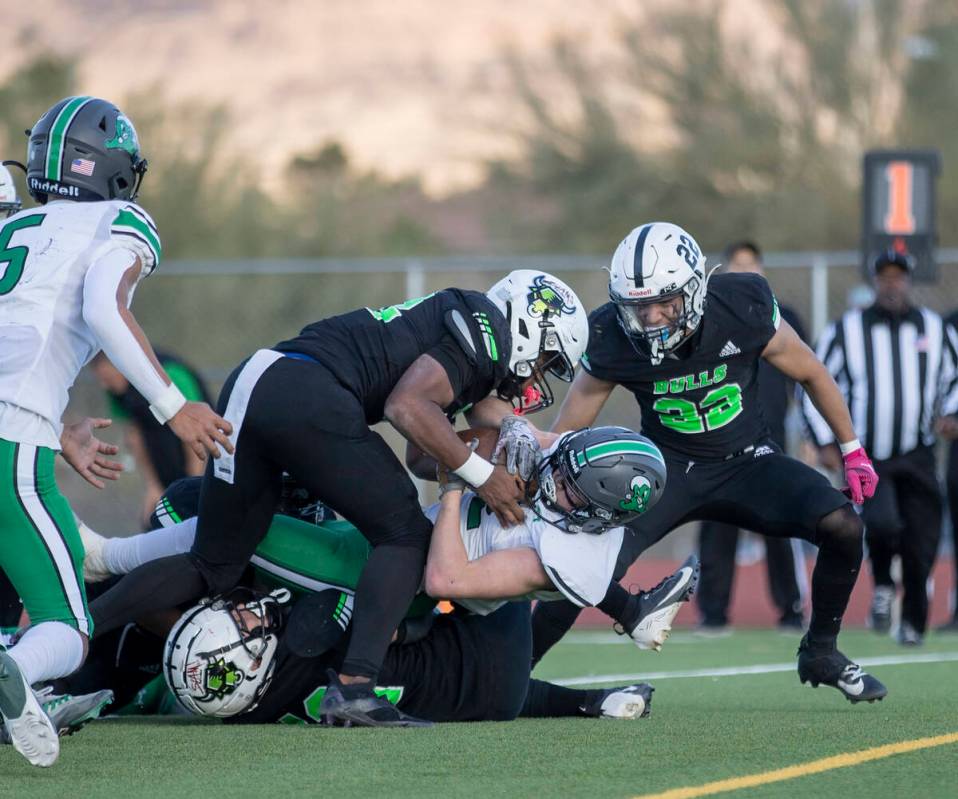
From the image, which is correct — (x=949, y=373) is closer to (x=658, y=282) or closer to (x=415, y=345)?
(x=658, y=282)

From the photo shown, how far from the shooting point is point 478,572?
5.11m

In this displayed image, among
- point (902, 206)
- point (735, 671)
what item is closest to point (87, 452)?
point (735, 671)

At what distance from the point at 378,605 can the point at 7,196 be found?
5.55 feet

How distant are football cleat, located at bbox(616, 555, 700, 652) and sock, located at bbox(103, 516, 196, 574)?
1.43m

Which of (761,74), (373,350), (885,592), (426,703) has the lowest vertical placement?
(885,592)

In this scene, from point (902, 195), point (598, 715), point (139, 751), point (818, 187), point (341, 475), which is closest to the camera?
point (139, 751)

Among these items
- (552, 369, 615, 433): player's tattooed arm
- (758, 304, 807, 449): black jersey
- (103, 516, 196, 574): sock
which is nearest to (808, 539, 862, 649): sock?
(552, 369, 615, 433): player's tattooed arm

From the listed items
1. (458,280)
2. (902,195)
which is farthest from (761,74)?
(902,195)

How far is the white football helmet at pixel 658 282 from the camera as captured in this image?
5832 mm

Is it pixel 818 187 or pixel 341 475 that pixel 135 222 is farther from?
pixel 818 187

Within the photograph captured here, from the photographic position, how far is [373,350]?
17.4ft

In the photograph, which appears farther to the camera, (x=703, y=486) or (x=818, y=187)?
(x=818, y=187)

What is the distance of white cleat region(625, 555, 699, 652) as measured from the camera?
5.33m

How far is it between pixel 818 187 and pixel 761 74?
1964 millimetres
